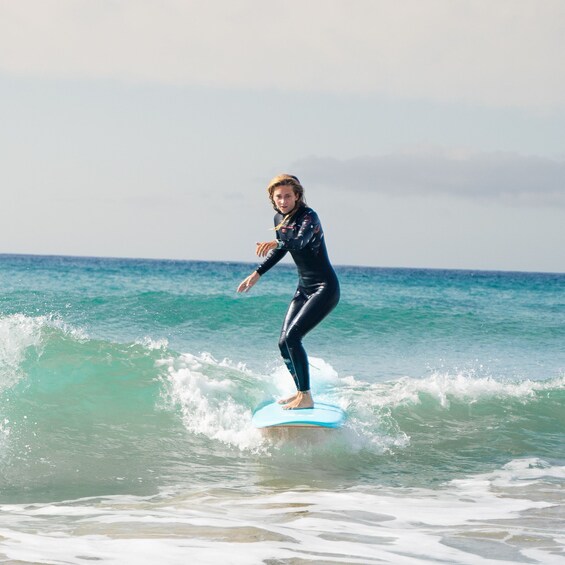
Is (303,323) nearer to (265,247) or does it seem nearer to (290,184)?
(265,247)

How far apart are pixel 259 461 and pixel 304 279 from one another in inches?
67.1

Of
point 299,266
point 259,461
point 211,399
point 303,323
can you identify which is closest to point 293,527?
point 259,461

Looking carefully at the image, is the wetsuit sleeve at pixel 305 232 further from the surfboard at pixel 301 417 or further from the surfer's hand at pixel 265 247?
the surfboard at pixel 301 417

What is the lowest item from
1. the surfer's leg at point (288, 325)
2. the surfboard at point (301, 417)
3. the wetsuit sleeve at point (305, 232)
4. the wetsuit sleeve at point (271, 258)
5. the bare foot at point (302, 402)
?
the surfboard at point (301, 417)

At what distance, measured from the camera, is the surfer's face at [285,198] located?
7078mm

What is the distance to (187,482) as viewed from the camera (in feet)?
21.2

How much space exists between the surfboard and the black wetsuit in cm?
26

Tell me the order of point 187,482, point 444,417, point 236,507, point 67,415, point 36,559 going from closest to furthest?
point 36,559 → point 236,507 → point 187,482 → point 67,415 → point 444,417

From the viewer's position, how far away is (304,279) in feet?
24.4

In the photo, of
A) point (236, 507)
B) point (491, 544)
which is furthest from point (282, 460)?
point (491, 544)

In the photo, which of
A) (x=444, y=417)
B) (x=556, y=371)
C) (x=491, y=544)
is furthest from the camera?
(x=556, y=371)

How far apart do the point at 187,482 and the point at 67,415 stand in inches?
103

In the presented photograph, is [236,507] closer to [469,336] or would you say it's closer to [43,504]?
[43,504]

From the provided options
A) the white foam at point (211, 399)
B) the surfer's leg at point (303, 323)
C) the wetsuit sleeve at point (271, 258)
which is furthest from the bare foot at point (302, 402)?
the wetsuit sleeve at point (271, 258)
